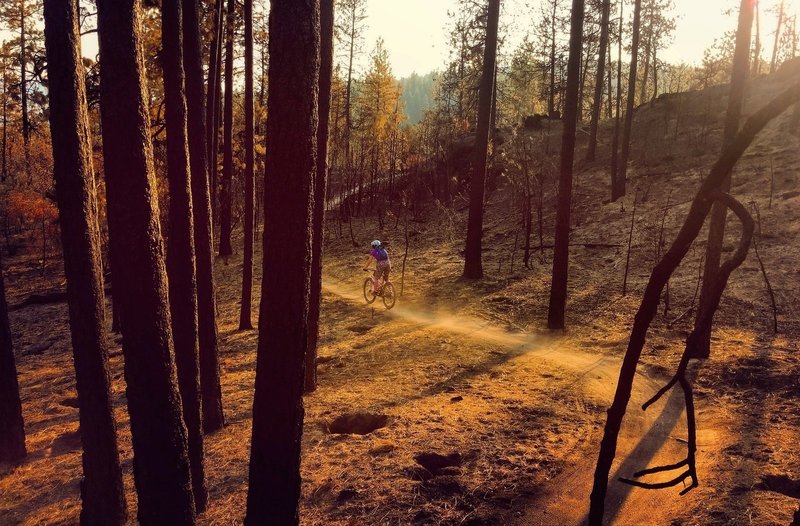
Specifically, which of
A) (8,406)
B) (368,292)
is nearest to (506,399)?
(8,406)

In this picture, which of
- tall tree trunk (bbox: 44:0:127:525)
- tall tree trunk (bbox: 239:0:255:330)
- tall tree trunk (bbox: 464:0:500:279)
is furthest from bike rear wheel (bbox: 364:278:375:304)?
tall tree trunk (bbox: 44:0:127:525)

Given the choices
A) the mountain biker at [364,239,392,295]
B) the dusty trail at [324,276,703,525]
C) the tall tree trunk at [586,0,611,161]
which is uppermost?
the tall tree trunk at [586,0,611,161]

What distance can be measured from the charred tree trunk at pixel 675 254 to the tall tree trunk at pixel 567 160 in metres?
11.3

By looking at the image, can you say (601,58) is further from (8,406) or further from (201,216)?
(8,406)

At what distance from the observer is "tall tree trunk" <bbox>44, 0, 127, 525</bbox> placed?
19.3 ft

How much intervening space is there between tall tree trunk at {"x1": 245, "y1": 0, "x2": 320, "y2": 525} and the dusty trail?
3.01 m

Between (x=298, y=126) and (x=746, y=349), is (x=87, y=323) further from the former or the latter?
(x=746, y=349)

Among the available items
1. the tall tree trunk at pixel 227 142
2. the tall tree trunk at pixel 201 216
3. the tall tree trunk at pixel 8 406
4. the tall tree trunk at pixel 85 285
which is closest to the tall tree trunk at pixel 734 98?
the tall tree trunk at pixel 201 216

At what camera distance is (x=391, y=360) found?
1207cm

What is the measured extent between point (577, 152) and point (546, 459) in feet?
108

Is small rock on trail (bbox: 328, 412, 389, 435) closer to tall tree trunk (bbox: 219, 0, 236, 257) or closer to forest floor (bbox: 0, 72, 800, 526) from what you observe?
forest floor (bbox: 0, 72, 800, 526)

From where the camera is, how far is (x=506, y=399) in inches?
363

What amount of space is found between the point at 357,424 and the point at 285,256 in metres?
5.40

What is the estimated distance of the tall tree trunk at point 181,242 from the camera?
6.15 meters
